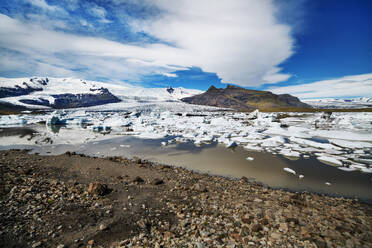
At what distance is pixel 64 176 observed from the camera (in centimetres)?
586

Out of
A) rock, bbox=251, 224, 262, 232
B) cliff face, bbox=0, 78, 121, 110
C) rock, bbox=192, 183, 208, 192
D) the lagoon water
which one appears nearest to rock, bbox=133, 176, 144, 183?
rock, bbox=192, 183, 208, 192

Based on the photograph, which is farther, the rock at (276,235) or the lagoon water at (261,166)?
the lagoon water at (261,166)

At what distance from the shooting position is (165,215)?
3.79 m

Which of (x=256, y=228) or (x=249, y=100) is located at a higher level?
(x=249, y=100)

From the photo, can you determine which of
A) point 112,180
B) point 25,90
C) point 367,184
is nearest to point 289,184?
point 367,184

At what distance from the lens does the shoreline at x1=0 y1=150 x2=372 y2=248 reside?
2973mm

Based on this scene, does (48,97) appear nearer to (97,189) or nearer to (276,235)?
(97,189)

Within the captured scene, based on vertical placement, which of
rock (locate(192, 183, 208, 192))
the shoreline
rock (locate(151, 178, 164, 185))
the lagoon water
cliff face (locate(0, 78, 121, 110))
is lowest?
the lagoon water

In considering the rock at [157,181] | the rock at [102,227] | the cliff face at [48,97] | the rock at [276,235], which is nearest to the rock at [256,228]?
the rock at [276,235]

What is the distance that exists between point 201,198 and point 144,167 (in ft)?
11.8

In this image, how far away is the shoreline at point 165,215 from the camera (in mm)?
2973

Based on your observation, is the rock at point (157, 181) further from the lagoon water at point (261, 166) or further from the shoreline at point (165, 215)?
the lagoon water at point (261, 166)

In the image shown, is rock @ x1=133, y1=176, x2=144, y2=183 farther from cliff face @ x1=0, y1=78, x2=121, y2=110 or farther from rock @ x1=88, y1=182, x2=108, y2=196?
cliff face @ x1=0, y1=78, x2=121, y2=110

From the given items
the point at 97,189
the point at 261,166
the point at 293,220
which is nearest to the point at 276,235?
the point at 293,220
